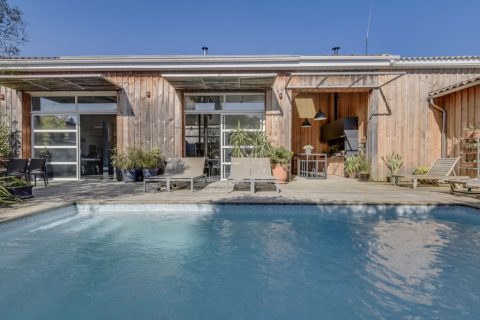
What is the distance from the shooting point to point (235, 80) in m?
7.73

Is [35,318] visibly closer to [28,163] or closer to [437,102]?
[28,163]

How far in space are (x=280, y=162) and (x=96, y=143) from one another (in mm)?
6037

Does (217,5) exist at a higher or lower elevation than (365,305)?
higher

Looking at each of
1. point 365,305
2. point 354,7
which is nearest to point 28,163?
point 365,305

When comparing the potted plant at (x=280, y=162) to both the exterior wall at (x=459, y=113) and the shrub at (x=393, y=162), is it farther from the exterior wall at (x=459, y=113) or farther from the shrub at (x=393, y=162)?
the exterior wall at (x=459, y=113)

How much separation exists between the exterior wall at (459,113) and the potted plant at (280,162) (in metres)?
4.66

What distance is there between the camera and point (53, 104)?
9266mm

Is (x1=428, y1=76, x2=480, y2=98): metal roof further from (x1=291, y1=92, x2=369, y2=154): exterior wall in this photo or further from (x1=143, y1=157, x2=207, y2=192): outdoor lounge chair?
(x1=143, y1=157, x2=207, y2=192): outdoor lounge chair

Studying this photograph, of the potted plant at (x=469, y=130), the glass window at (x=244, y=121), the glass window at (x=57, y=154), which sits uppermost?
the glass window at (x=244, y=121)

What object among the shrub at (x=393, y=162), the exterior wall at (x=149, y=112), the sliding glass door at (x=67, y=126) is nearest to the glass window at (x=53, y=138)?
the sliding glass door at (x=67, y=126)

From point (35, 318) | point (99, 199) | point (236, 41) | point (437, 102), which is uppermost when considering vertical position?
point (236, 41)

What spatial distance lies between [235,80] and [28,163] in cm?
544

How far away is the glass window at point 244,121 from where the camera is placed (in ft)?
29.4

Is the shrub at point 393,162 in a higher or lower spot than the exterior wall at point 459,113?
lower
